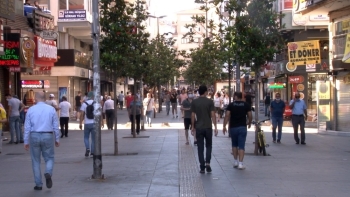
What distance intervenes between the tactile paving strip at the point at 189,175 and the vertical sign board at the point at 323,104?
30.0 feet

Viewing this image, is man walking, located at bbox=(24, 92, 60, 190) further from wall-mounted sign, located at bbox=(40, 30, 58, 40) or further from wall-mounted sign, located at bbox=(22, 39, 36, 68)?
wall-mounted sign, located at bbox=(40, 30, 58, 40)

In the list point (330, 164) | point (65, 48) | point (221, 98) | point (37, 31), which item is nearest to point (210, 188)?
point (330, 164)

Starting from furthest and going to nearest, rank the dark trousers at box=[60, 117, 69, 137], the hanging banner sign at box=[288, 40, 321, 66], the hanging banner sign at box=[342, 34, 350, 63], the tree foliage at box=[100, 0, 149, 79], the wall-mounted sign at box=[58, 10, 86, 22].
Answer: the wall-mounted sign at box=[58, 10, 86, 22]
the hanging banner sign at box=[288, 40, 321, 66]
the dark trousers at box=[60, 117, 69, 137]
the hanging banner sign at box=[342, 34, 350, 63]
the tree foliage at box=[100, 0, 149, 79]

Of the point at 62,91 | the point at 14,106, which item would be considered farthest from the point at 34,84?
the point at 14,106

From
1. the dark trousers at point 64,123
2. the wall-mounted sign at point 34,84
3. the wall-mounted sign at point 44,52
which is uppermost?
the wall-mounted sign at point 44,52

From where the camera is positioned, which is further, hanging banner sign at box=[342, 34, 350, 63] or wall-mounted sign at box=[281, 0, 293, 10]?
wall-mounted sign at box=[281, 0, 293, 10]

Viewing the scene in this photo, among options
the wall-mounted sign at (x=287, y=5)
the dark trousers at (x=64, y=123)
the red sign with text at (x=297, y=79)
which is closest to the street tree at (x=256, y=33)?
the dark trousers at (x=64, y=123)

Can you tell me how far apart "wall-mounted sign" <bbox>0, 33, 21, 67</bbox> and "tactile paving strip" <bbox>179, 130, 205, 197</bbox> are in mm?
10594

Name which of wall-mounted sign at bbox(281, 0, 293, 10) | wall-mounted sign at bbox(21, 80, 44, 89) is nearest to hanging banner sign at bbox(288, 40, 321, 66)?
wall-mounted sign at bbox(281, 0, 293, 10)

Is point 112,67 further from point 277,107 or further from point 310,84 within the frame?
point 310,84

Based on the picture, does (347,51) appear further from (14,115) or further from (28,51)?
(28,51)

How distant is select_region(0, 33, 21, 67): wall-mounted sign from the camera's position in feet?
84.1

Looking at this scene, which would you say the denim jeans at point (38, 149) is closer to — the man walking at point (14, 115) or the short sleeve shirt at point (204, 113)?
the short sleeve shirt at point (204, 113)

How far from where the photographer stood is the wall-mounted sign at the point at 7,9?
21.6 m
